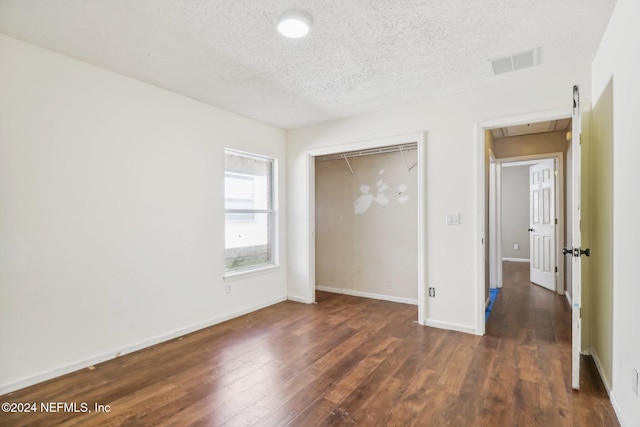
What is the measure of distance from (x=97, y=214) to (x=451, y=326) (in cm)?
358

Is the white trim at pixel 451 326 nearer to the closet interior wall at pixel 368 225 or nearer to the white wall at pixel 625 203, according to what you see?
the closet interior wall at pixel 368 225

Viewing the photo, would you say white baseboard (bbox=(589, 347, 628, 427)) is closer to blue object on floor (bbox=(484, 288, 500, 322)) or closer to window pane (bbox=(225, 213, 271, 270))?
blue object on floor (bbox=(484, 288, 500, 322))

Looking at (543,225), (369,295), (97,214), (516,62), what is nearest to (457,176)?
(516,62)

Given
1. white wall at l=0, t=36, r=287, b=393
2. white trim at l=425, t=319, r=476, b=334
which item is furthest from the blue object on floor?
white wall at l=0, t=36, r=287, b=393

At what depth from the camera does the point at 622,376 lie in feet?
6.00

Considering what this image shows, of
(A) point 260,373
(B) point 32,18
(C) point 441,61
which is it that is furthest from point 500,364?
(B) point 32,18

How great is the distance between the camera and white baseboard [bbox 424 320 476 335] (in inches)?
132

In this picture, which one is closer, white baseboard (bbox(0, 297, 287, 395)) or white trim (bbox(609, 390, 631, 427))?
white trim (bbox(609, 390, 631, 427))

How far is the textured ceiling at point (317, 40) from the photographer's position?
1987mm

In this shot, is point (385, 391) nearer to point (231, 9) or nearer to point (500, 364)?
point (500, 364)

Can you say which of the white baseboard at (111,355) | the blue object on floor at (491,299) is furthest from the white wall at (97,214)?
the blue object on floor at (491,299)

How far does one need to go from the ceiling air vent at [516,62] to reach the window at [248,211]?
2.94 metres

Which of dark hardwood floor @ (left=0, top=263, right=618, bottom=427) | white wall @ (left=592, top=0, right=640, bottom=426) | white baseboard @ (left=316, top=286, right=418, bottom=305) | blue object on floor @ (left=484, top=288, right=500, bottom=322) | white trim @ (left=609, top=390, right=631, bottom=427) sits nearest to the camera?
white wall @ (left=592, top=0, right=640, bottom=426)

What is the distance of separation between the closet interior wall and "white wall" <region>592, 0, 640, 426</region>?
8.39 ft
